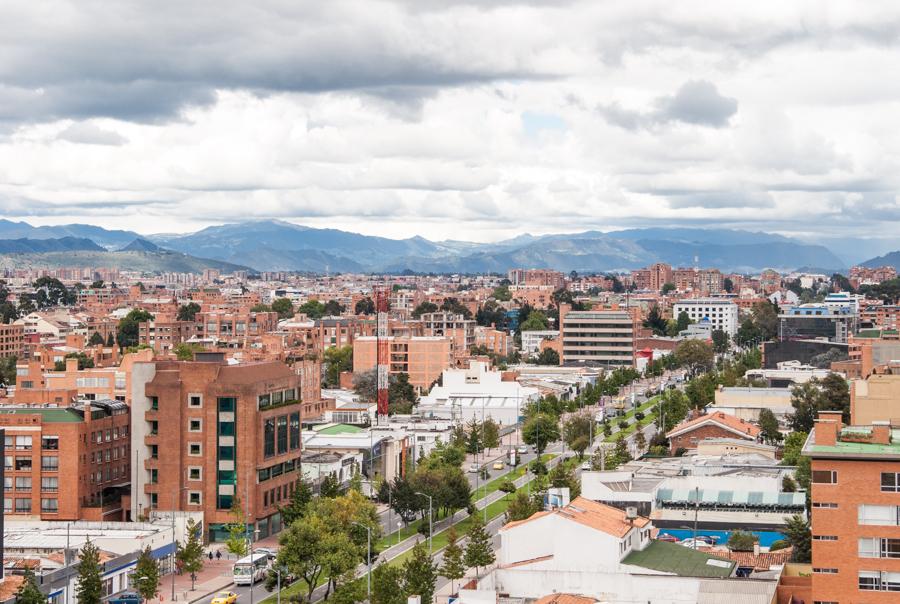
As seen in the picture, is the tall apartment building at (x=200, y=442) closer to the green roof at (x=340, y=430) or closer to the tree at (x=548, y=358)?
the green roof at (x=340, y=430)

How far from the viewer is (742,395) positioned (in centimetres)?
11406

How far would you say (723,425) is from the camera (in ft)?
313

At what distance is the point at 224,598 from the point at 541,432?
48.7 m

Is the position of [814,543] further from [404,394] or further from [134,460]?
[404,394]

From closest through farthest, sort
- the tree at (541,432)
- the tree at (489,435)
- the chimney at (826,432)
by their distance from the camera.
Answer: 1. the chimney at (826,432)
2. the tree at (541,432)
3. the tree at (489,435)

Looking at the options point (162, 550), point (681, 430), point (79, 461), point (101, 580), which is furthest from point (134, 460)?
point (681, 430)

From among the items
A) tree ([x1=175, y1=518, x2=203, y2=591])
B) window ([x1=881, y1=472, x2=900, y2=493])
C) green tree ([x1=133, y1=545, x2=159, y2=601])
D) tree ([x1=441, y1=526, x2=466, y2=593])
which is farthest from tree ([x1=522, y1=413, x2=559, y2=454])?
window ([x1=881, y1=472, x2=900, y2=493])

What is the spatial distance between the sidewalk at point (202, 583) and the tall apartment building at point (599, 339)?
4332 inches

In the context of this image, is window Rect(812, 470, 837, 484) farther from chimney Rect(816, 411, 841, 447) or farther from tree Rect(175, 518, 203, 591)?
tree Rect(175, 518, 203, 591)

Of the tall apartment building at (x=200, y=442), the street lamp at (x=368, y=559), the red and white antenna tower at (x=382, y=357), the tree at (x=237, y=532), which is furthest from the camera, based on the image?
the red and white antenna tower at (x=382, y=357)

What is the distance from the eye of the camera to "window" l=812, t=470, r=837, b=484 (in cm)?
4344

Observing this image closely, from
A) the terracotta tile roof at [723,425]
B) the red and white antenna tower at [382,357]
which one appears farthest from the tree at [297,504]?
the red and white antenna tower at [382,357]

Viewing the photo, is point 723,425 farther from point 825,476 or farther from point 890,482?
point 890,482

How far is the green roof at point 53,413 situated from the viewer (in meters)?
73.2
